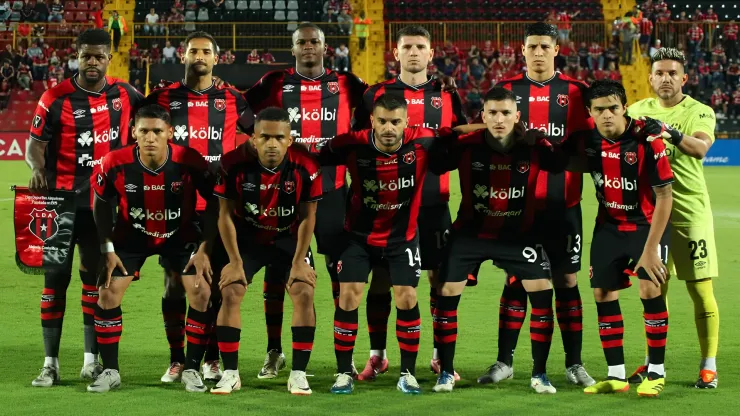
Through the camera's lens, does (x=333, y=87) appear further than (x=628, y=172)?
Yes

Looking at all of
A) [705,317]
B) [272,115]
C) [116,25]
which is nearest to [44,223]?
[272,115]

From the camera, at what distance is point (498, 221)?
6.32 metres

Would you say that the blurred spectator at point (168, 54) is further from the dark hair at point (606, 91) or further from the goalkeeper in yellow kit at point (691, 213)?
the dark hair at point (606, 91)

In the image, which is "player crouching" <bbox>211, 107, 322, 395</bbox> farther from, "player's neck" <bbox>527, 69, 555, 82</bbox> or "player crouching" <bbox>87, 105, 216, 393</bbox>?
"player's neck" <bbox>527, 69, 555, 82</bbox>

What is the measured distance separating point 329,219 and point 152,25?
24764mm

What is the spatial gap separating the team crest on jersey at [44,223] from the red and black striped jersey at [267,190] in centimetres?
112

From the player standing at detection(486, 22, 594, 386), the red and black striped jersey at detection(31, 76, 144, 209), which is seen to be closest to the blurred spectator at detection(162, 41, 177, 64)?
the red and black striped jersey at detection(31, 76, 144, 209)

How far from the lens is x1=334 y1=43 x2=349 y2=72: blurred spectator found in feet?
93.4

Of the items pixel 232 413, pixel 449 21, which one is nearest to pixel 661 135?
pixel 232 413

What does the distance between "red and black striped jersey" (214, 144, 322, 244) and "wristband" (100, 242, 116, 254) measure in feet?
2.23

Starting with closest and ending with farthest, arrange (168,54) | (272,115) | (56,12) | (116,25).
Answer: (272,115) → (168,54) → (116,25) → (56,12)

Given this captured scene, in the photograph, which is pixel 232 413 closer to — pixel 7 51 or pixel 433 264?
pixel 433 264

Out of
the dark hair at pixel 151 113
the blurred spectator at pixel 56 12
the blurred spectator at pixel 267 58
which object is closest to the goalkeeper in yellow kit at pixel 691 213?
the dark hair at pixel 151 113

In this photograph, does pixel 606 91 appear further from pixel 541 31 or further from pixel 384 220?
pixel 384 220
